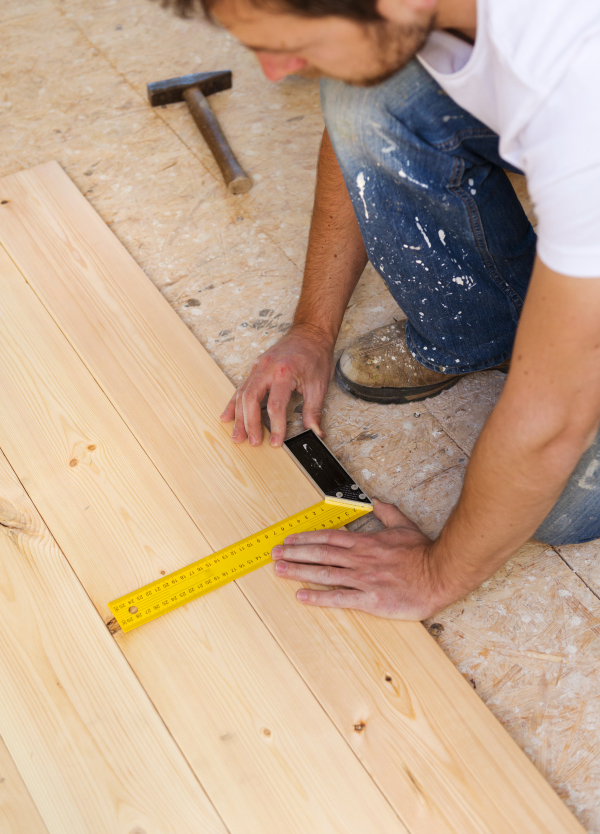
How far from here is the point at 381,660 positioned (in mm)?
1453

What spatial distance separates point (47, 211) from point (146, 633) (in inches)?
61.2

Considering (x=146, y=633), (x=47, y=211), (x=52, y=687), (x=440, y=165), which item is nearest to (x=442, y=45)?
(x=440, y=165)

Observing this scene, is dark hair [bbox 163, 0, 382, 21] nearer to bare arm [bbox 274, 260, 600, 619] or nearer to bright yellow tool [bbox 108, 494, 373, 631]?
bare arm [bbox 274, 260, 600, 619]

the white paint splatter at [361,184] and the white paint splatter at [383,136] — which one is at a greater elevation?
the white paint splatter at [383,136]

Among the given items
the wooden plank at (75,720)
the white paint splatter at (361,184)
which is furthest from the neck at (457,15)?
the wooden plank at (75,720)

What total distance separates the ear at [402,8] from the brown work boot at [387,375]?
3.27ft

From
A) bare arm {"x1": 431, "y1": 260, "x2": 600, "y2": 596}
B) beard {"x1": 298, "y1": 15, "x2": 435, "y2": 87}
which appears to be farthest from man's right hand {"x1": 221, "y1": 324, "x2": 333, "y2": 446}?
beard {"x1": 298, "y1": 15, "x2": 435, "y2": 87}

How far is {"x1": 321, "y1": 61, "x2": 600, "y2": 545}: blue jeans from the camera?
1.44 metres

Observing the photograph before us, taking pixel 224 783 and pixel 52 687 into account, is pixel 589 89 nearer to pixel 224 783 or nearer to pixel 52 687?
pixel 224 783

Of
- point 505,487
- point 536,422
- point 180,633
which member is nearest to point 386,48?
point 536,422

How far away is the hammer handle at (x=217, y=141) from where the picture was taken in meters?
2.51

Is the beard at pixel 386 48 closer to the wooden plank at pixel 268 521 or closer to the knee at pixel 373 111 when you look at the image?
the knee at pixel 373 111

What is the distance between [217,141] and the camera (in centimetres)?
262

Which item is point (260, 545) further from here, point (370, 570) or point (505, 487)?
point (505, 487)
